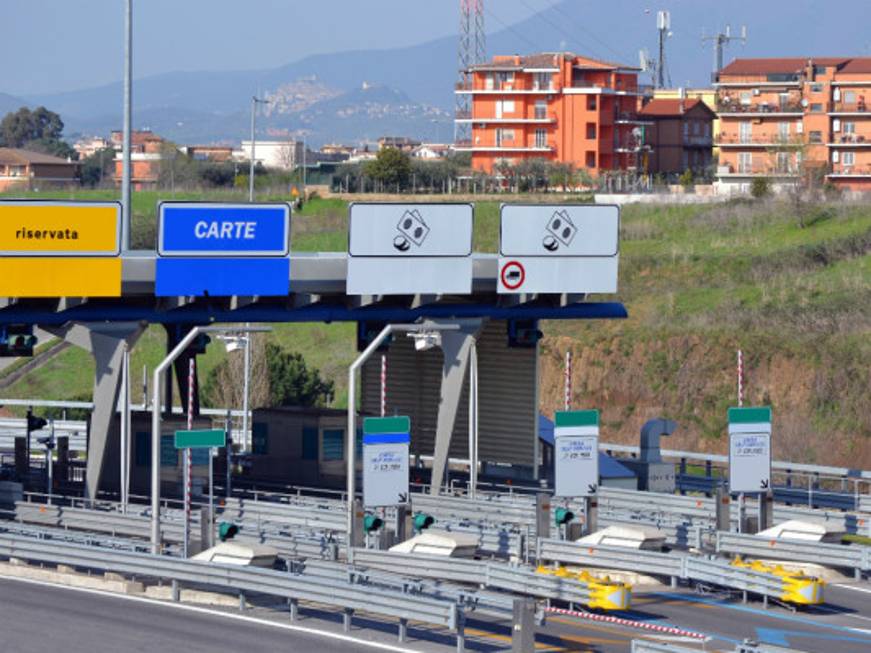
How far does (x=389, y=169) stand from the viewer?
112250 millimetres

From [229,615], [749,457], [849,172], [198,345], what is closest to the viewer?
→ [229,615]

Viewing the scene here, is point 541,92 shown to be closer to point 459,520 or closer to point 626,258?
point 626,258

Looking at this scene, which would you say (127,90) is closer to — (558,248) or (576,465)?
(558,248)

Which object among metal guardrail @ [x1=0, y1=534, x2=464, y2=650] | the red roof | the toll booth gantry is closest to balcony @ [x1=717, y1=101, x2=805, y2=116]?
the red roof

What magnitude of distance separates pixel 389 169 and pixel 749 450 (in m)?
79.2

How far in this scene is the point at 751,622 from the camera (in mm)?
28797

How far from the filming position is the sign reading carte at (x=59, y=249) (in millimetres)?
34969

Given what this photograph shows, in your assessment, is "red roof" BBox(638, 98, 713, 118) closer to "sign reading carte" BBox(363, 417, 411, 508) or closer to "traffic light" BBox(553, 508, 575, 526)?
"traffic light" BBox(553, 508, 575, 526)

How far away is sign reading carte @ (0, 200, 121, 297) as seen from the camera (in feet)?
115

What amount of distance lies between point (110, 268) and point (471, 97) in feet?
285

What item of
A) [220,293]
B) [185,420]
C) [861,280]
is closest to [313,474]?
[185,420]

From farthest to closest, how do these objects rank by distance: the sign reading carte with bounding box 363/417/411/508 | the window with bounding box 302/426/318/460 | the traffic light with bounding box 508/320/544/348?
the window with bounding box 302/426/318/460, the traffic light with bounding box 508/320/544/348, the sign reading carte with bounding box 363/417/411/508

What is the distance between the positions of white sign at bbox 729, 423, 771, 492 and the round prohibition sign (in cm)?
705

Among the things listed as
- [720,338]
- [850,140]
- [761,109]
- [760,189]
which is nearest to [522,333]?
[720,338]
